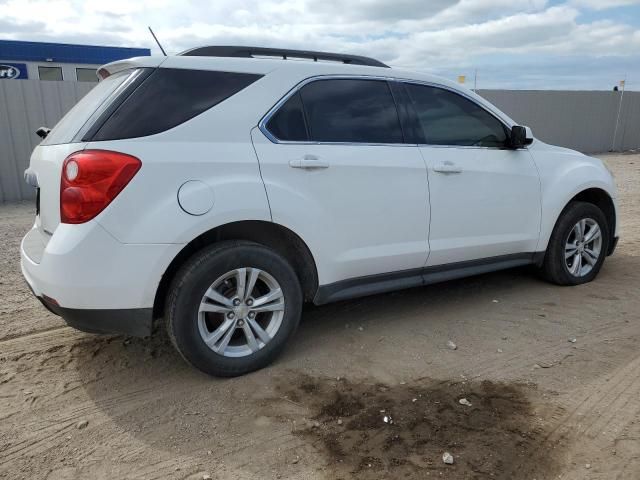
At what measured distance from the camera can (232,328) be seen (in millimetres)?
3162

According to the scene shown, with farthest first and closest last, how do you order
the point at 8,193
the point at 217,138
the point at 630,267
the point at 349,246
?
the point at 8,193 → the point at 630,267 → the point at 349,246 → the point at 217,138

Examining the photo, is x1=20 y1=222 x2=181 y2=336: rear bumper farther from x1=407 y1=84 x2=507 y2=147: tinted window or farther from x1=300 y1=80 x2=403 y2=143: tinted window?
x1=407 y1=84 x2=507 y2=147: tinted window

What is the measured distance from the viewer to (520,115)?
59.7 ft

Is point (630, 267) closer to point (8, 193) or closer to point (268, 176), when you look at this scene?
point (268, 176)

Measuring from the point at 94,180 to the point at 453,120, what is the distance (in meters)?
2.61

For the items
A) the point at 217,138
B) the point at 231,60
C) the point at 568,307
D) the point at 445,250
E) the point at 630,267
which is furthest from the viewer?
the point at 630,267

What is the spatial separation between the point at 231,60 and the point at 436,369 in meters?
2.27

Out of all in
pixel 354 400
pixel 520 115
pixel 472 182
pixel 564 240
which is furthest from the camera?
pixel 520 115

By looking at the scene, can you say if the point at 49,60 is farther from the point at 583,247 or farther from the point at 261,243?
the point at 583,247

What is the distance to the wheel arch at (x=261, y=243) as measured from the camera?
309 centimetres

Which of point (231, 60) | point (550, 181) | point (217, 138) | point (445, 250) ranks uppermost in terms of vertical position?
point (231, 60)

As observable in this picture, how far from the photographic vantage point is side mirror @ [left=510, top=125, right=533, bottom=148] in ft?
13.9

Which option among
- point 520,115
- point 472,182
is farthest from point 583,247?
point 520,115

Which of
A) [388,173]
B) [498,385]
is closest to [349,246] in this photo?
[388,173]
